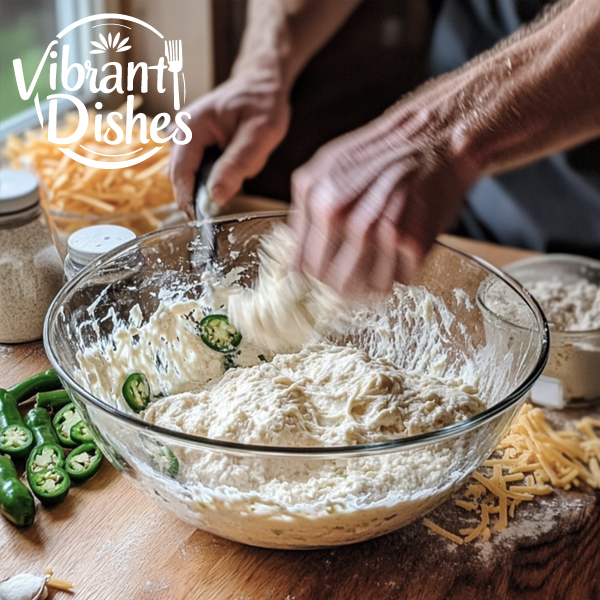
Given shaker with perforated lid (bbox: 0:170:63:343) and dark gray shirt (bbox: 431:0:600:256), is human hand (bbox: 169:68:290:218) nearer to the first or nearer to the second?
shaker with perforated lid (bbox: 0:170:63:343)

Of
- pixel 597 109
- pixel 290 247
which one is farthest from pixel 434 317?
pixel 597 109

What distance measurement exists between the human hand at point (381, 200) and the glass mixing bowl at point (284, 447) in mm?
212

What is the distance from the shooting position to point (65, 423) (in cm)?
119

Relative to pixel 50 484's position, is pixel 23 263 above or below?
above

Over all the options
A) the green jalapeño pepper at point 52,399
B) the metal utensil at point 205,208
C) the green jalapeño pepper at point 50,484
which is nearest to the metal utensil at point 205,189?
the metal utensil at point 205,208

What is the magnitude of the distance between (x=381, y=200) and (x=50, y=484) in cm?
59

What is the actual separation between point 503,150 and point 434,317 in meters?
0.32

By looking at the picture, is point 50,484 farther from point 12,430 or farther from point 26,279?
point 26,279

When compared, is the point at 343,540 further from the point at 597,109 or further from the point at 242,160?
the point at 242,160

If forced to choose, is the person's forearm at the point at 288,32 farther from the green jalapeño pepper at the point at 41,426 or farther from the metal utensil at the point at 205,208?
the green jalapeño pepper at the point at 41,426

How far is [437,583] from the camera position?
96 centimetres

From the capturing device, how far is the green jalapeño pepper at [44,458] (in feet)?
3.56

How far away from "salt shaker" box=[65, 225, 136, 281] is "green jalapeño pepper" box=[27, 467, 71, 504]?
1.31 feet

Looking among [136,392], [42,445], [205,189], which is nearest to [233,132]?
[205,189]
